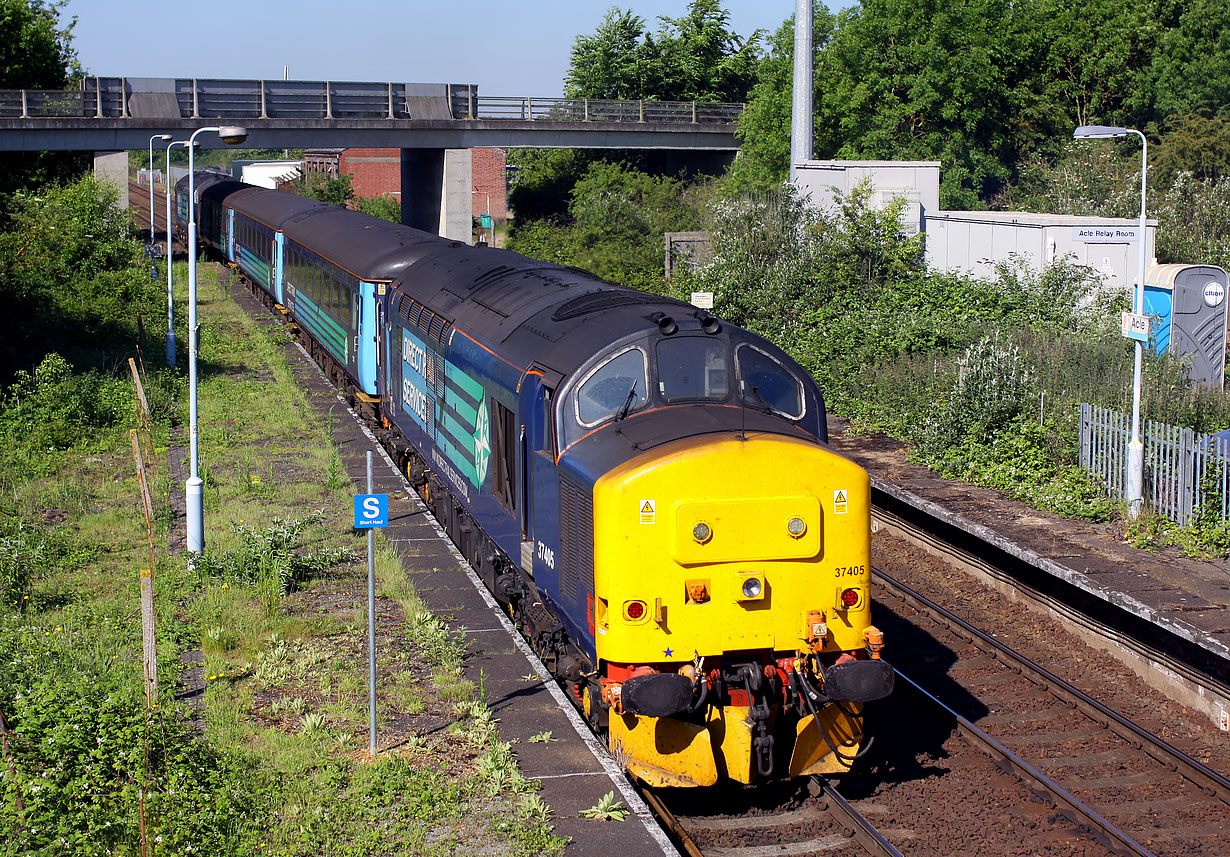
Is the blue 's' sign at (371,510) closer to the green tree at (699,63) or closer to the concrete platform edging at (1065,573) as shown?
the concrete platform edging at (1065,573)

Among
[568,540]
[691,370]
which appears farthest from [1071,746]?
[568,540]

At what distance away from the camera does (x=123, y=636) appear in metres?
12.1

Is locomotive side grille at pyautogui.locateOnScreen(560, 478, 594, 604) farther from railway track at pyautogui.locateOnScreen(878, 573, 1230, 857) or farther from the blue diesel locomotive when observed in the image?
railway track at pyautogui.locateOnScreen(878, 573, 1230, 857)

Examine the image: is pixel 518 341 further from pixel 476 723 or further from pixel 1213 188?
pixel 1213 188

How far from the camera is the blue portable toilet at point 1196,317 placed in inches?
771

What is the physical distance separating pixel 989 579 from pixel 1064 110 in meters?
34.2

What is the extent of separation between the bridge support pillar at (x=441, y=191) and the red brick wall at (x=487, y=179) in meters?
16.4

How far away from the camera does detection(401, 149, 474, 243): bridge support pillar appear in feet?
160

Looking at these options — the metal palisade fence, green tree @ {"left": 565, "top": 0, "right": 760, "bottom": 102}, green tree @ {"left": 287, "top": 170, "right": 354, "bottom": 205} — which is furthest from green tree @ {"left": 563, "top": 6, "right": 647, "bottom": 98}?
the metal palisade fence

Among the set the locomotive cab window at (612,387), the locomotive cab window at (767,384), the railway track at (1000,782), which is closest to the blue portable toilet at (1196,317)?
the railway track at (1000,782)

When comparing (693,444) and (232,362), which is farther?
(232,362)

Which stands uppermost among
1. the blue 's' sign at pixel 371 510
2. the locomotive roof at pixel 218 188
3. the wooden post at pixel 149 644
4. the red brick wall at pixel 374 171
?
the red brick wall at pixel 374 171

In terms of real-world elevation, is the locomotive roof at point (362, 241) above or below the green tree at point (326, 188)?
below

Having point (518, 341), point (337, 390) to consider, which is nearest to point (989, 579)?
point (518, 341)
